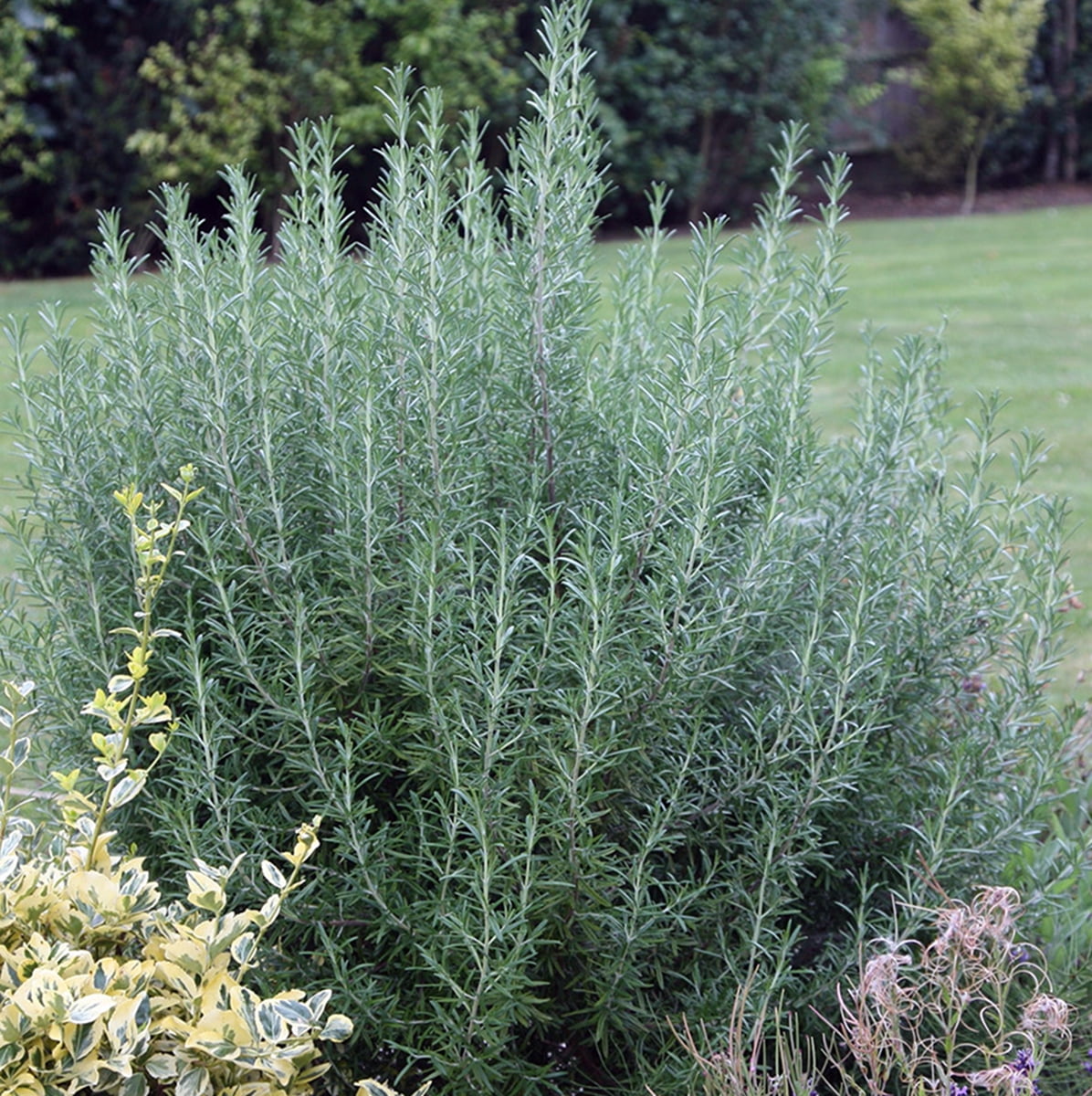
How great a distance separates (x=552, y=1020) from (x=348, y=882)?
1.28ft

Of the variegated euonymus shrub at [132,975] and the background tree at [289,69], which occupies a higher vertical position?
the background tree at [289,69]

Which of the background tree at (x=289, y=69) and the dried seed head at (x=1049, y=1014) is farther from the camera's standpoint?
the background tree at (x=289, y=69)

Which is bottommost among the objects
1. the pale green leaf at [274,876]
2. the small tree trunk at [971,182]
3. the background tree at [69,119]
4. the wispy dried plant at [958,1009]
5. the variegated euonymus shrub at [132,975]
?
the wispy dried plant at [958,1009]

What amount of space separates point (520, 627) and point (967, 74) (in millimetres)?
17170

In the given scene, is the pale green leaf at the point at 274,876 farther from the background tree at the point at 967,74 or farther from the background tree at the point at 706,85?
the background tree at the point at 967,74

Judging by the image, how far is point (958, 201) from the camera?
18359 mm

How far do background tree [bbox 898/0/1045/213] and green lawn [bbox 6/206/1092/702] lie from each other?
2.02 meters

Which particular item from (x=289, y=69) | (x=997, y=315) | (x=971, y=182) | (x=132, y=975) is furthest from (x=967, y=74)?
(x=132, y=975)

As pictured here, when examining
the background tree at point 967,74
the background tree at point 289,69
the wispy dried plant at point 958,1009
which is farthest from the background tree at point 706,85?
the wispy dried plant at point 958,1009

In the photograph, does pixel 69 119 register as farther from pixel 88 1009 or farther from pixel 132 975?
pixel 88 1009

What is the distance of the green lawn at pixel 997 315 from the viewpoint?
6445mm

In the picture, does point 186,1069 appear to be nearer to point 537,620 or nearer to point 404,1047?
point 404,1047

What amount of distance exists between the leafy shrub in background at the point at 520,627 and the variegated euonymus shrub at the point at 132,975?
0.14 m

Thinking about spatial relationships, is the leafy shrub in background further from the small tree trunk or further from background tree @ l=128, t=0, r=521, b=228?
the small tree trunk
